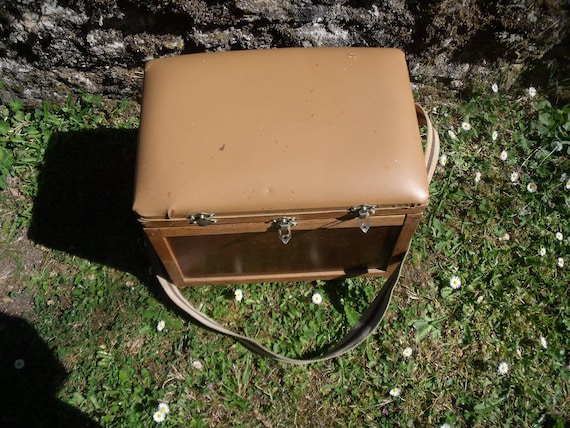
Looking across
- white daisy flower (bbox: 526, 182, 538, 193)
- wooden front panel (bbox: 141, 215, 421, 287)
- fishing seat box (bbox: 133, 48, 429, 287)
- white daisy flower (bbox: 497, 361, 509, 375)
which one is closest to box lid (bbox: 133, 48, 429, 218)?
fishing seat box (bbox: 133, 48, 429, 287)

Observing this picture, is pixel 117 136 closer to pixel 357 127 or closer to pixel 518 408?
pixel 357 127

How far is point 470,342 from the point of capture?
2.50 m

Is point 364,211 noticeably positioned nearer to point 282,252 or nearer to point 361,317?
point 282,252

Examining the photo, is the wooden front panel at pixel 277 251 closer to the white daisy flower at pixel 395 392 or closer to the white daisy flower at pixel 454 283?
the white daisy flower at pixel 454 283

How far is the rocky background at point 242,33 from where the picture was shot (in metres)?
2.47

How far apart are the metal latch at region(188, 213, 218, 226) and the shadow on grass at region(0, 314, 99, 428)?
114 cm

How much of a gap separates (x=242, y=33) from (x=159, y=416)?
1856 millimetres

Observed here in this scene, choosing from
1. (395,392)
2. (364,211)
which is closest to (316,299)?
(395,392)

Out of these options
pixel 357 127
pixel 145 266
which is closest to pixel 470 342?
pixel 357 127

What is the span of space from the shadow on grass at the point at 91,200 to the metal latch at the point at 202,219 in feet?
3.00

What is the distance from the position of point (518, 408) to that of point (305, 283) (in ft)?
3.70

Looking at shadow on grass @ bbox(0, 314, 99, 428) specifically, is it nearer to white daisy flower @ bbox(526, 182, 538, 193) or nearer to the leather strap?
the leather strap

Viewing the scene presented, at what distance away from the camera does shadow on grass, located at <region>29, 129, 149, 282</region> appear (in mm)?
2658

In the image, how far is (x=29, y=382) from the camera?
7.81ft
